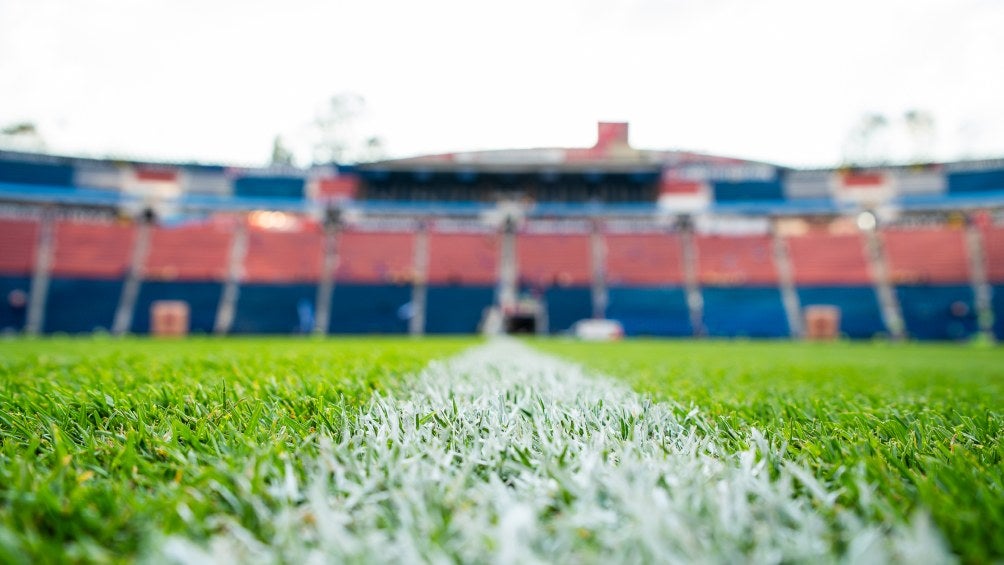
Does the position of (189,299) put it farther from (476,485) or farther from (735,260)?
(476,485)

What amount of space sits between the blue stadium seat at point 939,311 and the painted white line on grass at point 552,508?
25.5m

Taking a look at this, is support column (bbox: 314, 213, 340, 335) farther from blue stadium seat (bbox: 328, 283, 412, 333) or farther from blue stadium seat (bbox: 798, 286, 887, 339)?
blue stadium seat (bbox: 798, 286, 887, 339)

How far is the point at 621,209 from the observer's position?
90.7 feet

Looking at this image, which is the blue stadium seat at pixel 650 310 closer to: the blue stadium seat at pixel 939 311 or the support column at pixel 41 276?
the blue stadium seat at pixel 939 311

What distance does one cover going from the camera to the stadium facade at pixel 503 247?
70.6 feet

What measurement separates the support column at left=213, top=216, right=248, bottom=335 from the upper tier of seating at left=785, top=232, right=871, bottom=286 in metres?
23.6

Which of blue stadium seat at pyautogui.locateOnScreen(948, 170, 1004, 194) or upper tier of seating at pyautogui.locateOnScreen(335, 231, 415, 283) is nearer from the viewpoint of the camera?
upper tier of seating at pyautogui.locateOnScreen(335, 231, 415, 283)

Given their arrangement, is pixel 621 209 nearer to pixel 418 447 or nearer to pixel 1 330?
pixel 1 330

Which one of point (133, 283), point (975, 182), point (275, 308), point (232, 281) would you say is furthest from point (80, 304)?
point (975, 182)

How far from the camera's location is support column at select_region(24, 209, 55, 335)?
19.5m

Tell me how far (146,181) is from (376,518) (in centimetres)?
3037

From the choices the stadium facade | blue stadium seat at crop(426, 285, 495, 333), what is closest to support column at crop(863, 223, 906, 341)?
the stadium facade

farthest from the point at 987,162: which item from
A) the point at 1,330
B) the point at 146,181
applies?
the point at 1,330

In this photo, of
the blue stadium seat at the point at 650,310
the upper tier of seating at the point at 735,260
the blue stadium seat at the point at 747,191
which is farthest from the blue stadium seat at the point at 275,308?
the blue stadium seat at the point at 747,191
